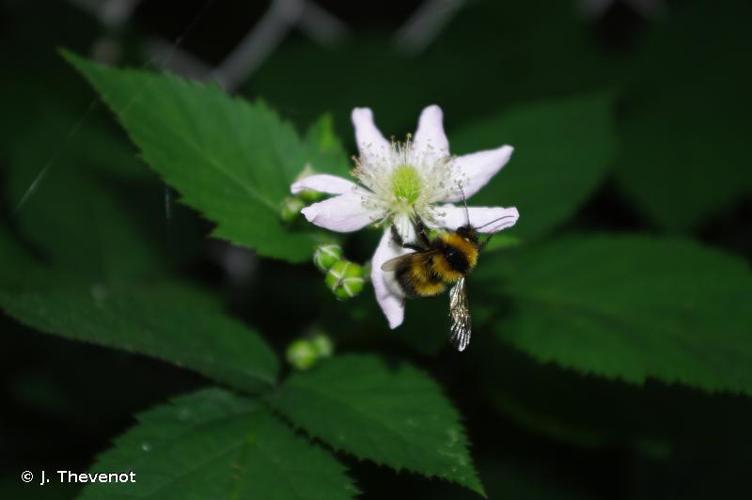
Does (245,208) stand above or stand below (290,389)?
above

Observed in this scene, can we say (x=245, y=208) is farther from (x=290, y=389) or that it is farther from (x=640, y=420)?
(x=640, y=420)

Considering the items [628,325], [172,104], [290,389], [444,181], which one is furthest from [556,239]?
[172,104]

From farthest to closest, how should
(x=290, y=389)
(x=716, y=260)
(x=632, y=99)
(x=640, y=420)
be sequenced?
(x=632, y=99), (x=640, y=420), (x=716, y=260), (x=290, y=389)

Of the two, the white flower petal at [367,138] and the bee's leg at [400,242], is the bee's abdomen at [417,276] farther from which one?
the white flower petal at [367,138]

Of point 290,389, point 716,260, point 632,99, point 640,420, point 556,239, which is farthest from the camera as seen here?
point 632,99

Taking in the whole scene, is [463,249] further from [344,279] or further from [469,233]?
[344,279]

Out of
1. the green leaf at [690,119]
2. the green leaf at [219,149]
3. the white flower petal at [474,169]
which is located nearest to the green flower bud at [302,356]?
the green leaf at [219,149]
